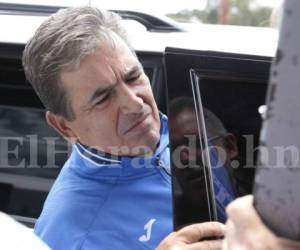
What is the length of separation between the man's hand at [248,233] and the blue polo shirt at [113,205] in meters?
1.07

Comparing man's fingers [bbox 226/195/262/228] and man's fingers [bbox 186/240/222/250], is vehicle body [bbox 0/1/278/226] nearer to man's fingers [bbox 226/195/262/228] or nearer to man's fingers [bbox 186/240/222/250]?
man's fingers [bbox 186/240/222/250]

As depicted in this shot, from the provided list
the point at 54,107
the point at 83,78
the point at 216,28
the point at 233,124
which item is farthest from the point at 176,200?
the point at 216,28

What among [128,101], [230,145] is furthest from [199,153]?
[128,101]

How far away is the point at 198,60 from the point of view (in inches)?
46.1

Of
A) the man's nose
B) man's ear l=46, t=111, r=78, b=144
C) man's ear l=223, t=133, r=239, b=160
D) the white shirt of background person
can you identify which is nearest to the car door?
man's ear l=223, t=133, r=239, b=160

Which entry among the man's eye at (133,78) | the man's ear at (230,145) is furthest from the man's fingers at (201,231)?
the man's eye at (133,78)

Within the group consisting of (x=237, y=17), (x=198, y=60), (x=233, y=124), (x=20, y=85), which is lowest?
(x=237, y=17)

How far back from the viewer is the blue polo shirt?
1723 mm

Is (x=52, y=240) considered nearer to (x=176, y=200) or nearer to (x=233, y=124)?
(x=176, y=200)

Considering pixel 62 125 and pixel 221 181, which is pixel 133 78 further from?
pixel 221 181

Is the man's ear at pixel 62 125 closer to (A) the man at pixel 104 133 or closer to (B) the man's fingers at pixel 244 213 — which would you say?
(A) the man at pixel 104 133

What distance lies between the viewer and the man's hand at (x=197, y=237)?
4.10ft

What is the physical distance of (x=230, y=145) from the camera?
125 cm

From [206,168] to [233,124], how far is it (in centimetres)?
12
